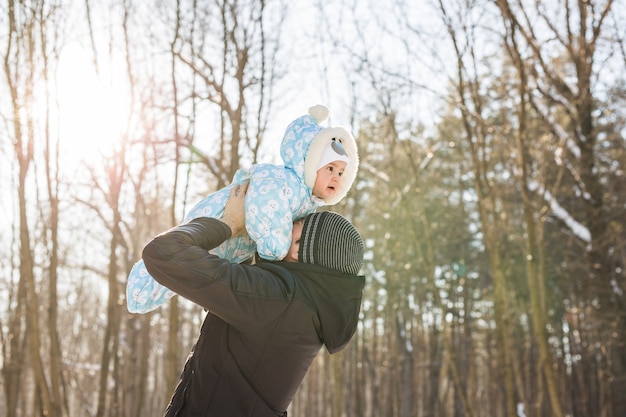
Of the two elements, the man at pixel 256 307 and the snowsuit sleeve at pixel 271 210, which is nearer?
the man at pixel 256 307

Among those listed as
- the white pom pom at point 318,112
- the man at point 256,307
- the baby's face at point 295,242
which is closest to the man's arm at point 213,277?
the man at point 256,307

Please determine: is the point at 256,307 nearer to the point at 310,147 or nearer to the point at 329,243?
the point at 329,243

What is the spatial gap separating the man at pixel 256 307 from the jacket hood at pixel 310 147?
0.49 ft

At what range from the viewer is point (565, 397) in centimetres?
1341

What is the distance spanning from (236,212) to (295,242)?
0.16 meters

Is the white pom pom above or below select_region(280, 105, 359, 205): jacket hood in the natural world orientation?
above

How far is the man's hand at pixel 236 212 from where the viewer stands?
4.68 ft

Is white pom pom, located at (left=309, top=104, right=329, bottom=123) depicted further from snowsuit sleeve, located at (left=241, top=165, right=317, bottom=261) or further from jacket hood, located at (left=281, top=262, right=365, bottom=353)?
jacket hood, located at (left=281, top=262, right=365, bottom=353)

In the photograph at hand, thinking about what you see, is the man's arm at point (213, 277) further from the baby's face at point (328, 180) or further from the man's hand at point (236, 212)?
the baby's face at point (328, 180)

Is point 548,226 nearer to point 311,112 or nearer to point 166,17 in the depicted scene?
point 166,17

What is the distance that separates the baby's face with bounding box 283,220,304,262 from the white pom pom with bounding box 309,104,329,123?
0.37 metres

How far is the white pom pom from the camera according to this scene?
175 cm

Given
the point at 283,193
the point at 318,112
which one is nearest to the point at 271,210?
the point at 283,193

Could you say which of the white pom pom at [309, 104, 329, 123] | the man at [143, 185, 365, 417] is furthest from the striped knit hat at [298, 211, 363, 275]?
the white pom pom at [309, 104, 329, 123]
